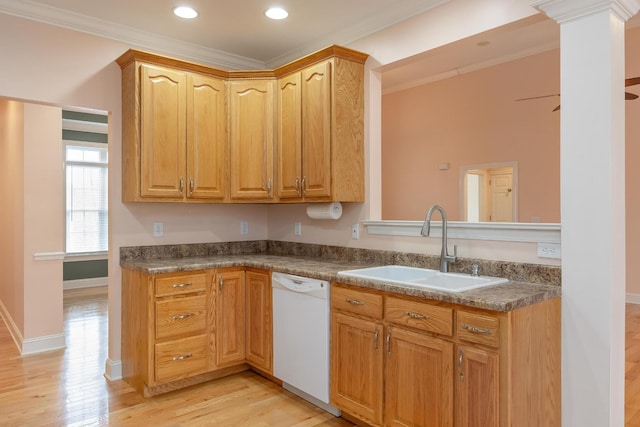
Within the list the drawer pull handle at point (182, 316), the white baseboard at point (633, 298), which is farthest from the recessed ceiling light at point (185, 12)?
the white baseboard at point (633, 298)

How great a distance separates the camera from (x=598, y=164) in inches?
81.2

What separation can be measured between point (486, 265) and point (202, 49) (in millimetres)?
2879

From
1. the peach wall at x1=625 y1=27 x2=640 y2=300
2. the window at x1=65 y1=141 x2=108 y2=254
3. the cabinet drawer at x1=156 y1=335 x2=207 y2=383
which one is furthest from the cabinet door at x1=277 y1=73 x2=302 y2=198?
the window at x1=65 y1=141 x2=108 y2=254

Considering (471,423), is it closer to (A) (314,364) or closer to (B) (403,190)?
(A) (314,364)

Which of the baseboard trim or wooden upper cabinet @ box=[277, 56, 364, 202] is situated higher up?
wooden upper cabinet @ box=[277, 56, 364, 202]

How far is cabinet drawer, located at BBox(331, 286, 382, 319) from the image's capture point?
237 cm

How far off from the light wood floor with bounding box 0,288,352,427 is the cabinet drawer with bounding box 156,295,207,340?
1.45 feet

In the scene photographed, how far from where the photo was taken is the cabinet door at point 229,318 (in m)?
3.24

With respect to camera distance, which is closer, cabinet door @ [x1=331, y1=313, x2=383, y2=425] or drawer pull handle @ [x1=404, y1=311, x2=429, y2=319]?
drawer pull handle @ [x1=404, y1=311, x2=429, y2=319]

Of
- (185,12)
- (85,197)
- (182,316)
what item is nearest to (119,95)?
(185,12)

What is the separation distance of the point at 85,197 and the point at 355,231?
18.2 feet

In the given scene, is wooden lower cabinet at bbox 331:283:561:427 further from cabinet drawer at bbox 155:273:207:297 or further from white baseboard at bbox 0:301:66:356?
white baseboard at bbox 0:301:66:356

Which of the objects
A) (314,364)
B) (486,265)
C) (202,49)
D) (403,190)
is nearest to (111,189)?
(202,49)

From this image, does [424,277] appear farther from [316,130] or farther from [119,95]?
[119,95]
